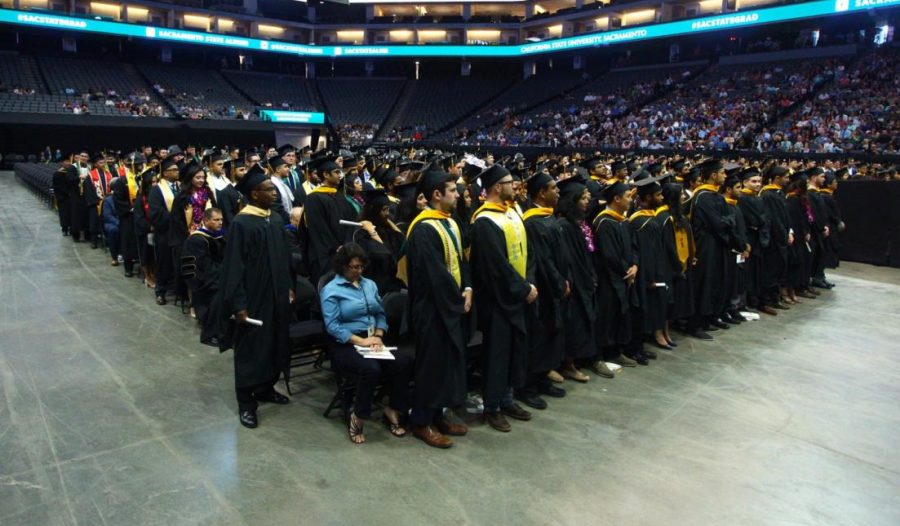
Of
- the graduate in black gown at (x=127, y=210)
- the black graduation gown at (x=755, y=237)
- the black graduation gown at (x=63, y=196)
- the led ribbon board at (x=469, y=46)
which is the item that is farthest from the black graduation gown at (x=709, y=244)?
the led ribbon board at (x=469, y=46)

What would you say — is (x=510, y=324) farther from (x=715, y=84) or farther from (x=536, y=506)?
(x=715, y=84)

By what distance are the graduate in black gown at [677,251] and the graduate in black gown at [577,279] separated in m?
1.20

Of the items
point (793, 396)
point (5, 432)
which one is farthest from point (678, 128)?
point (5, 432)

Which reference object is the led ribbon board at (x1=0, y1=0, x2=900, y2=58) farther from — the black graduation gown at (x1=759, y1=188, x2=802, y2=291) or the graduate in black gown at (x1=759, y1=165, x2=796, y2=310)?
the black graduation gown at (x1=759, y1=188, x2=802, y2=291)

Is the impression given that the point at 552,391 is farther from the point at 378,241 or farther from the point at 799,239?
the point at 799,239

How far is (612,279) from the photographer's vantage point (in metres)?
5.47

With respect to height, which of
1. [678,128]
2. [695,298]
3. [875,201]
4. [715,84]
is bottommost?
[695,298]

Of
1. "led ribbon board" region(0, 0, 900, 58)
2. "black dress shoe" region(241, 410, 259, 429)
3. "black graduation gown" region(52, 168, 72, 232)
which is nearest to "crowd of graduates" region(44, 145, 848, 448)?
"black dress shoe" region(241, 410, 259, 429)

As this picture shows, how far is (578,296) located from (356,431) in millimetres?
2154

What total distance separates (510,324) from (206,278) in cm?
275

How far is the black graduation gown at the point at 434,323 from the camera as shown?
3867 millimetres

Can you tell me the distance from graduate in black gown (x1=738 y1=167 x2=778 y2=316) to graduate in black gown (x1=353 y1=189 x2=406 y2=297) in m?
4.64

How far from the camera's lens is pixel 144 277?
837 cm

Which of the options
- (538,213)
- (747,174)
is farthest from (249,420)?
(747,174)
